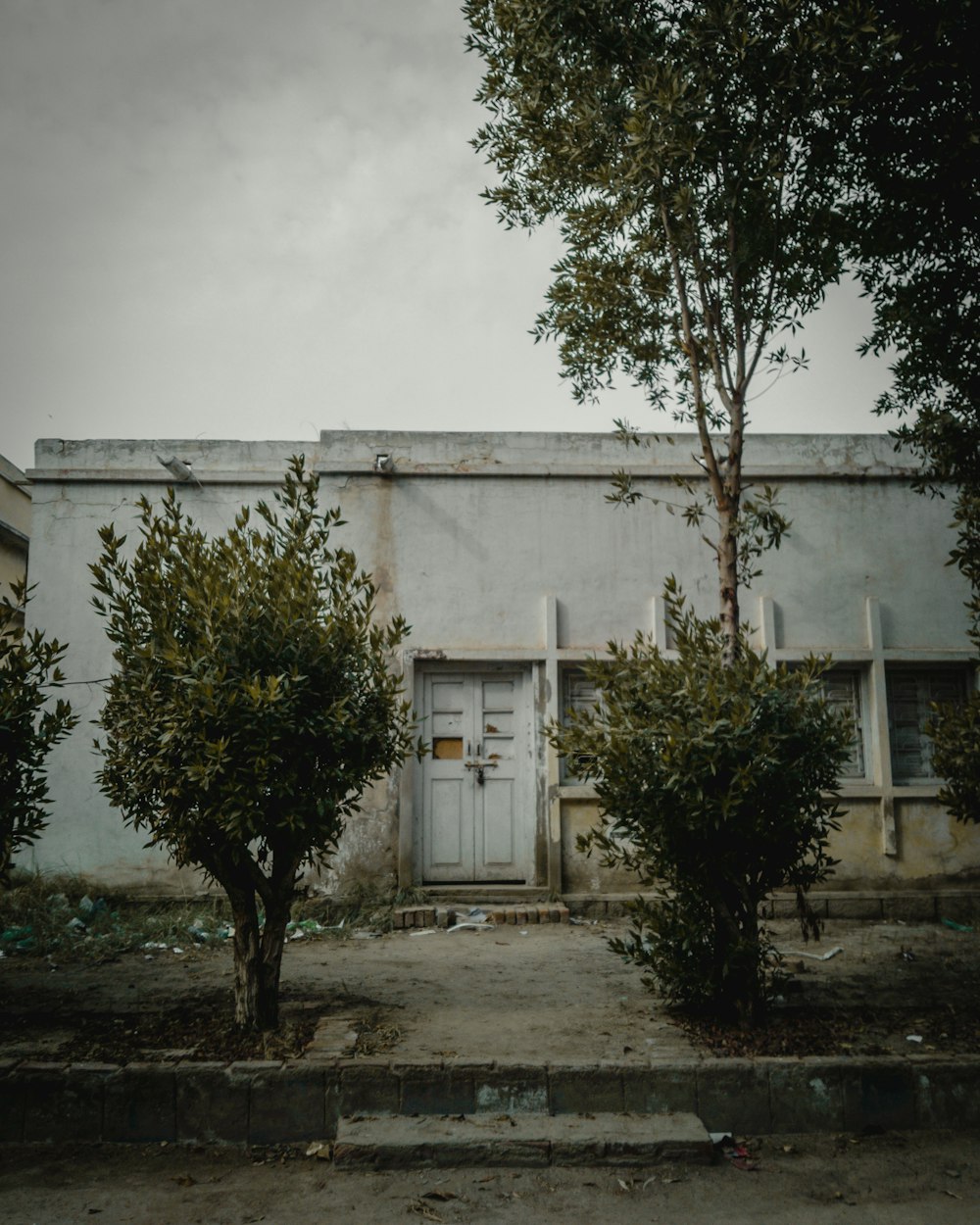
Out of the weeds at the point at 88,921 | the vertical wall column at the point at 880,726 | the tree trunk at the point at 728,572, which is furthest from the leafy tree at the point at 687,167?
the weeds at the point at 88,921

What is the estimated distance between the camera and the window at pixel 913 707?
9.58m

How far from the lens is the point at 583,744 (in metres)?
5.16

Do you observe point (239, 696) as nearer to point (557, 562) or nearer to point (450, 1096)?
point (450, 1096)

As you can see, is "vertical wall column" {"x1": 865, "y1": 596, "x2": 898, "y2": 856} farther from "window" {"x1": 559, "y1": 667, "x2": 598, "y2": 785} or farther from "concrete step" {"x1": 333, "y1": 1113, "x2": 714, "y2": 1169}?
"concrete step" {"x1": 333, "y1": 1113, "x2": 714, "y2": 1169}

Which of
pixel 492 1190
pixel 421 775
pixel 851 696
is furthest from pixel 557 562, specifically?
pixel 492 1190

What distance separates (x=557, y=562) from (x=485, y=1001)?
4.79 m

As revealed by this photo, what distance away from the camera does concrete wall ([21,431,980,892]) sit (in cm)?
927

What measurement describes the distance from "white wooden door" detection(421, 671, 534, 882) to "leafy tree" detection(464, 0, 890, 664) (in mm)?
3202

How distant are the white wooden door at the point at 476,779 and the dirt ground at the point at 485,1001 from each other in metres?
1.13

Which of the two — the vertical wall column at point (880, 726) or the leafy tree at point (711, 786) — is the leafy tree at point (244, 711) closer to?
the leafy tree at point (711, 786)

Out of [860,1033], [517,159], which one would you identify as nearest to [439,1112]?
[860,1033]

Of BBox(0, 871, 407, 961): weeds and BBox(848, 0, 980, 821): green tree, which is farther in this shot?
BBox(0, 871, 407, 961): weeds

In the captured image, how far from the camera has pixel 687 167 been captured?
6430mm

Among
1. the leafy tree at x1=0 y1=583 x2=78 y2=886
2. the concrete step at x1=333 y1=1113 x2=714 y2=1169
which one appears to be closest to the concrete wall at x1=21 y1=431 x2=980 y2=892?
the leafy tree at x1=0 y1=583 x2=78 y2=886
